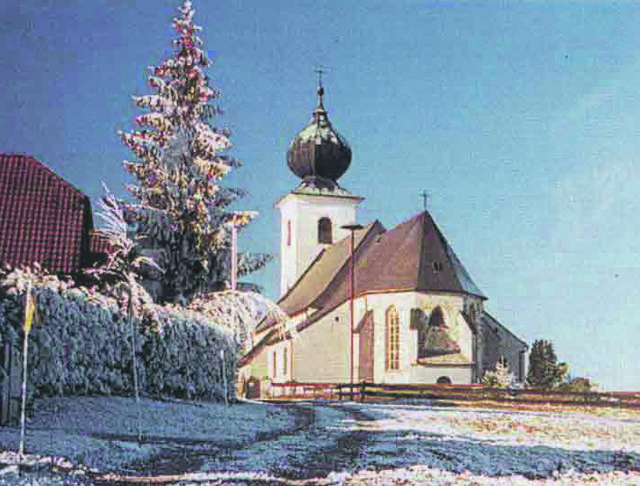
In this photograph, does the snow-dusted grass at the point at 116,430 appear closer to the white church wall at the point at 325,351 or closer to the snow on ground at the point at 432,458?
the snow on ground at the point at 432,458

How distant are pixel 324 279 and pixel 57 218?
30.9 m

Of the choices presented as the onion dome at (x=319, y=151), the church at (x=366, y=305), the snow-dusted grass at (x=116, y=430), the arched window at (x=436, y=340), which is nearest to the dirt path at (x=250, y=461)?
the snow-dusted grass at (x=116, y=430)

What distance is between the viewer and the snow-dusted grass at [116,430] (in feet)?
25.7

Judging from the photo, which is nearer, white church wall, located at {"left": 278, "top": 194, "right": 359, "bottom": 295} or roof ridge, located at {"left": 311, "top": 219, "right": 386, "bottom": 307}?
roof ridge, located at {"left": 311, "top": 219, "right": 386, "bottom": 307}

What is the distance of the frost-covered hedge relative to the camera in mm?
12953

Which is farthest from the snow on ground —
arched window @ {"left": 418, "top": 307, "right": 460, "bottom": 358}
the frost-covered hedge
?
Answer: arched window @ {"left": 418, "top": 307, "right": 460, "bottom": 358}

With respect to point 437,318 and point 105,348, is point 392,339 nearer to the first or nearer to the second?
point 437,318

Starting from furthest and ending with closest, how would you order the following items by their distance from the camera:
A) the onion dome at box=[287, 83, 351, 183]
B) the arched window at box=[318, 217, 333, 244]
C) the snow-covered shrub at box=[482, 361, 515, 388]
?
the arched window at box=[318, 217, 333, 244], the onion dome at box=[287, 83, 351, 183], the snow-covered shrub at box=[482, 361, 515, 388]

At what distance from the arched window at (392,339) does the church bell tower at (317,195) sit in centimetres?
1580

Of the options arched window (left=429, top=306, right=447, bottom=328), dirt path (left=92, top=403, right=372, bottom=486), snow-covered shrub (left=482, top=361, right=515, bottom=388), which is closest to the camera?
dirt path (left=92, top=403, right=372, bottom=486)

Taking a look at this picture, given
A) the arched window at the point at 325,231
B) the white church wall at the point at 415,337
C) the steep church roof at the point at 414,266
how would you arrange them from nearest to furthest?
the white church wall at the point at 415,337 → the steep church roof at the point at 414,266 → the arched window at the point at 325,231

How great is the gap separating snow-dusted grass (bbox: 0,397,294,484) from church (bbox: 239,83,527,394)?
26379 mm

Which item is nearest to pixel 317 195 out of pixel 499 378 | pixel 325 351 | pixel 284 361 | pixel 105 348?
pixel 284 361

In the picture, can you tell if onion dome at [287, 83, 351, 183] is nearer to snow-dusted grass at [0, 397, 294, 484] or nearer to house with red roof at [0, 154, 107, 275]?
house with red roof at [0, 154, 107, 275]
